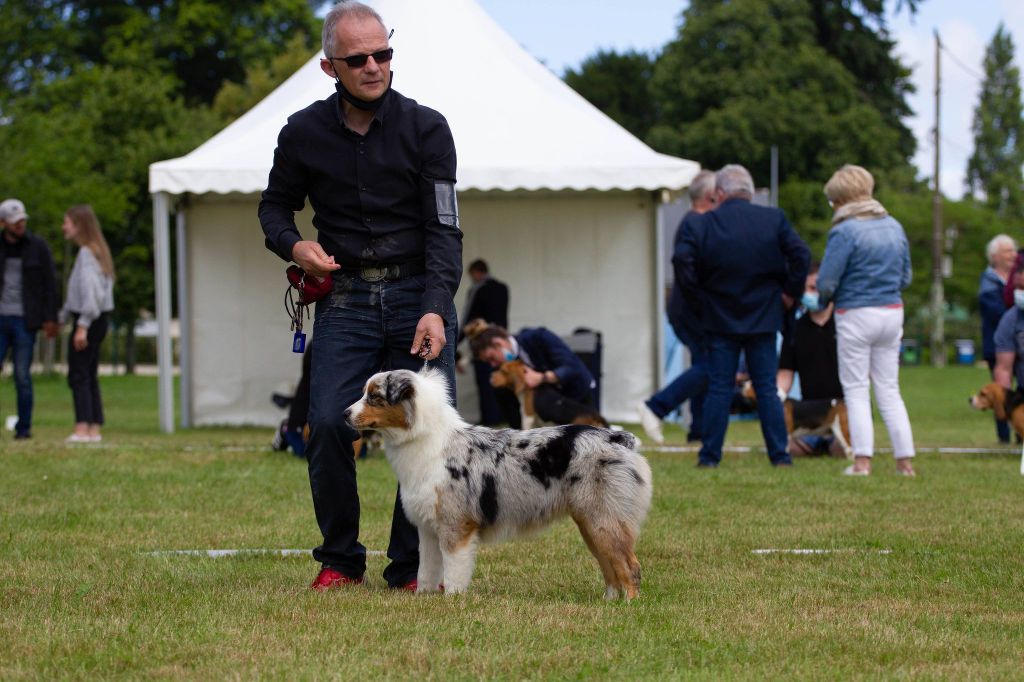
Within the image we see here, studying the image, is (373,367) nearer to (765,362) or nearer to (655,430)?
(765,362)

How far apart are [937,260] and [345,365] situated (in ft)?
137

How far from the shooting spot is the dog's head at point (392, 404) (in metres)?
5.20

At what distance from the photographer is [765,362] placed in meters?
10.2

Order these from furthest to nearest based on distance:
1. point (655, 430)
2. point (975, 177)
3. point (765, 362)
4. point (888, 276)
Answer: point (975, 177) < point (655, 430) < point (765, 362) < point (888, 276)

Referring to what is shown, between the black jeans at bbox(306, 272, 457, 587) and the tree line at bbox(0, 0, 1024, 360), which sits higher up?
the tree line at bbox(0, 0, 1024, 360)

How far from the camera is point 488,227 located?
1616 centimetres

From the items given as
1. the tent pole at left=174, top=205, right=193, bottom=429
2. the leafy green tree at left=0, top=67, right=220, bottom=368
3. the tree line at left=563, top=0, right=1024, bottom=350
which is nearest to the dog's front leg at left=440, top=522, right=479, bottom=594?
the tent pole at left=174, top=205, right=193, bottom=429

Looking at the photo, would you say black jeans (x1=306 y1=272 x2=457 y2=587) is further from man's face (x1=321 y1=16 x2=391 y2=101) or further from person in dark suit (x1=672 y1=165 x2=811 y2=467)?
person in dark suit (x1=672 y1=165 x2=811 y2=467)

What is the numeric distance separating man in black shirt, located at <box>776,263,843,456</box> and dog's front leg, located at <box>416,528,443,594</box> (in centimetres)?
699

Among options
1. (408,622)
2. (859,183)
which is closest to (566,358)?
(859,183)

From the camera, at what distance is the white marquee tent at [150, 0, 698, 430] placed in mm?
14164

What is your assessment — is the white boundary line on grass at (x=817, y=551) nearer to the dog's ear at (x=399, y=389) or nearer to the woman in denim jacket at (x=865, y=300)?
the dog's ear at (x=399, y=389)

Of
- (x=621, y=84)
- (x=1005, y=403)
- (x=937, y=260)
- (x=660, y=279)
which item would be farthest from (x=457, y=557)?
(x=621, y=84)

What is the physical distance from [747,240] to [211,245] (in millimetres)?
7276
